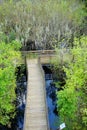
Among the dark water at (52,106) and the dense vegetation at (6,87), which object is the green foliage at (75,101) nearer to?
the dense vegetation at (6,87)

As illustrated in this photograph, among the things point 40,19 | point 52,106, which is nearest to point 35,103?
point 52,106

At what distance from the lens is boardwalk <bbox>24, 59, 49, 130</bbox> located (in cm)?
2111

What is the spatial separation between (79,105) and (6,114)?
5.67 m

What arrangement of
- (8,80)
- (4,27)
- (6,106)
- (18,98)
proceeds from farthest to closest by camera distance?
(4,27)
(18,98)
(8,80)
(6,106)

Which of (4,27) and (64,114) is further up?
(4,27)

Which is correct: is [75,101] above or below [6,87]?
below

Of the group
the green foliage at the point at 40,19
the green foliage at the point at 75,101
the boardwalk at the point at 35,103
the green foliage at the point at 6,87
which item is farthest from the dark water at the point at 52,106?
the green foliage at the point at 40,19

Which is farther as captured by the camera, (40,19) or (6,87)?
(40,19)

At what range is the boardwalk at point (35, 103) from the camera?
21.1 m

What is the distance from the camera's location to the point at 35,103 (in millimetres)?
23562

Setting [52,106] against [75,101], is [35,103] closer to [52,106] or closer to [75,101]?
[52,106]

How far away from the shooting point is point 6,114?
2312cm

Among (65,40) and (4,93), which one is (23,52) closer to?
(65,40)

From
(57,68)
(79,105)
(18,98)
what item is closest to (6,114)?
(18,98)
